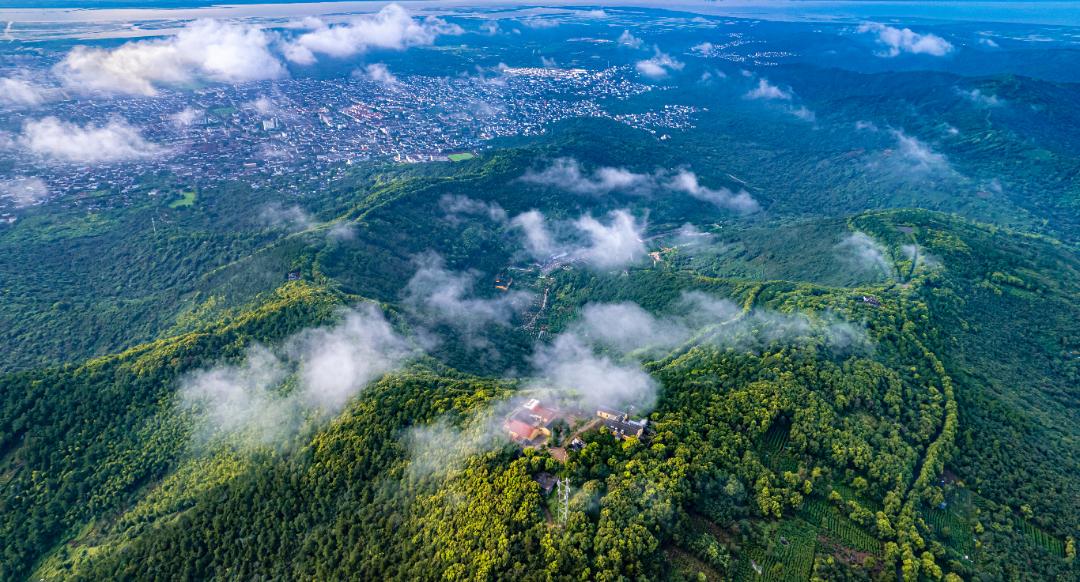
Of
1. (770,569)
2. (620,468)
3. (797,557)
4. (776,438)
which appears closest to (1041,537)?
(776,438)

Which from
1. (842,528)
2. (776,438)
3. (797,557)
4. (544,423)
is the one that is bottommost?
(842,528)

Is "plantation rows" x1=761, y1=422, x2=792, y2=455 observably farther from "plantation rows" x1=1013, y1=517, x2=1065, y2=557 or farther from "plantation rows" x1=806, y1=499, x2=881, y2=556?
"plantation rows" x1=1013, y1=517, x2=1065, y2=557

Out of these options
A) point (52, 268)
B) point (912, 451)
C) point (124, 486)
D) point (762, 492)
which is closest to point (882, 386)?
point (912, 451)

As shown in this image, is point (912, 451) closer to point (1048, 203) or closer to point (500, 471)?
point (500, 471)

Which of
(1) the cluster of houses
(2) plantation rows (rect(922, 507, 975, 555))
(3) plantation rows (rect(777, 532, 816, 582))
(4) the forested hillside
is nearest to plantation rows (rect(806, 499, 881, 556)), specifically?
(4) the forested hillside

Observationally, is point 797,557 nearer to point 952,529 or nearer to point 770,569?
point 770,569

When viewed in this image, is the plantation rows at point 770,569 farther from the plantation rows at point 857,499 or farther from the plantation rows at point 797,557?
the plantation rows at point 857,499
